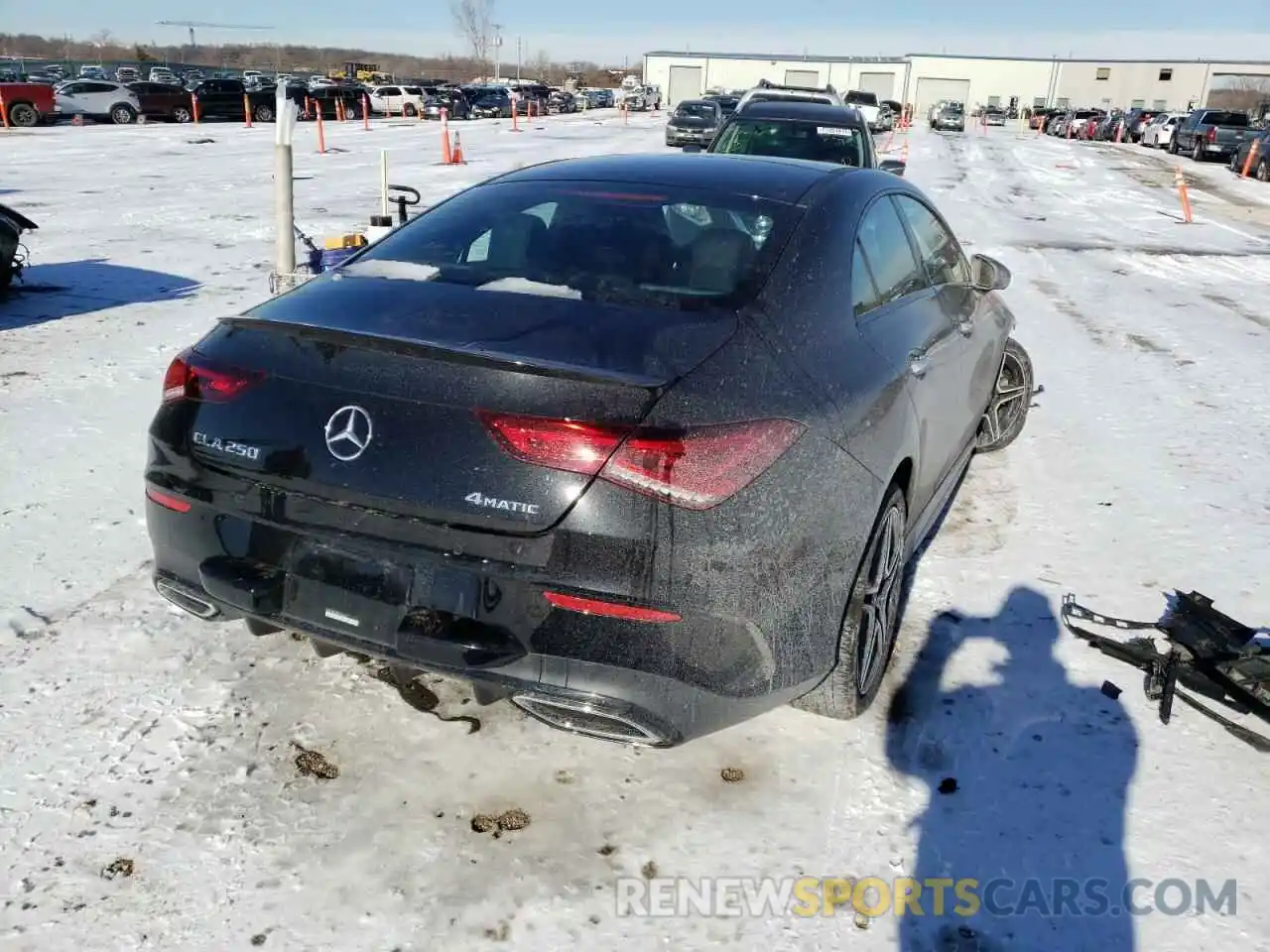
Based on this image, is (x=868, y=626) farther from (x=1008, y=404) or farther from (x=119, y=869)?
(x=1008, y=404)

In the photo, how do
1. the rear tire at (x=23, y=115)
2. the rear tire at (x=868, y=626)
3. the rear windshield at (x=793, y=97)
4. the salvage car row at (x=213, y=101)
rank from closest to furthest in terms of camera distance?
the rear tire at (x=868, y=626), the rear windshield at (x=793, y=97), the rear tire at (x=23, y=115), the salvage car row at (x=213, y=101)

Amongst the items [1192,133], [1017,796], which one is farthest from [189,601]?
[1192,133]

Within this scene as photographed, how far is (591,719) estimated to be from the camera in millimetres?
2355

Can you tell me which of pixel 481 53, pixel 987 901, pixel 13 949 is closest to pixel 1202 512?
pixel 987 901

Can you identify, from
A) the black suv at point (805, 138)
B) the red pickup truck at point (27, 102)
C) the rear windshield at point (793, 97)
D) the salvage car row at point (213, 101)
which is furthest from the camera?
the salvage car row at point (213, 101)

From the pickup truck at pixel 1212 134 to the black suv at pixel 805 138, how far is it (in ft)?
84.9

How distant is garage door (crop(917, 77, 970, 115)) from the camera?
87875 millimetres

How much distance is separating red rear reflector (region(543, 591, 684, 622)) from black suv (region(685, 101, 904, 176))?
1033 cm

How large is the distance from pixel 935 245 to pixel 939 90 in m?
93.8

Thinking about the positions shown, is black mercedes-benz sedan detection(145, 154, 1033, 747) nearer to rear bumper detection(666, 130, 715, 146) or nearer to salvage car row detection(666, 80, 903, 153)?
salvage car row detection(666, 80, 903, 153)

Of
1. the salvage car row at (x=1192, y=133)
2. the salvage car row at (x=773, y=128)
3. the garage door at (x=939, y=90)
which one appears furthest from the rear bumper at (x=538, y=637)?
the garage door at (x=939, y=90)

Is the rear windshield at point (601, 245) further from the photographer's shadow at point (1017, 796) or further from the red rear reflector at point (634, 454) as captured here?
the photographer's shadow at point (1017, 796)

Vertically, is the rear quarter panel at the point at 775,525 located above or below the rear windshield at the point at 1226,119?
below

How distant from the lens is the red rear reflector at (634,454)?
7.19 ft
